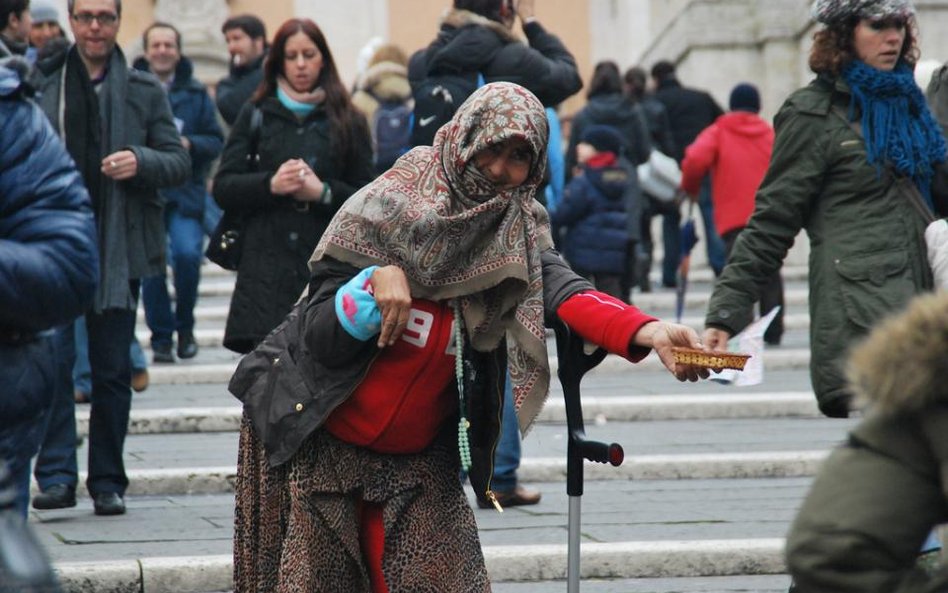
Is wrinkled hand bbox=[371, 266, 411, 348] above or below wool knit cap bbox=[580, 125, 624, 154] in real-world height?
above

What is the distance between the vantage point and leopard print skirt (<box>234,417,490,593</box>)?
4398 millimetres

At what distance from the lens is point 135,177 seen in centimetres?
731

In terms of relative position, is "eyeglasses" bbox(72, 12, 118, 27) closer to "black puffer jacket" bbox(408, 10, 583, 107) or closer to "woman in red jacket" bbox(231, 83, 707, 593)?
"black puffer jacket" bbox(408, 10, 583, 107)

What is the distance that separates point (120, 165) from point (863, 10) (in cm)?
304

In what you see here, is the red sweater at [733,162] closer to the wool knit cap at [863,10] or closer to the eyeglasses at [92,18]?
Result: the eyeglasses at [92,18]

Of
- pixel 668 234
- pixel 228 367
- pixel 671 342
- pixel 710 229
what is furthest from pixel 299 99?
pixel 668 234

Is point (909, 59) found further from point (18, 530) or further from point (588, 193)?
point (588, 193)

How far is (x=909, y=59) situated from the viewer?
18.5 feet

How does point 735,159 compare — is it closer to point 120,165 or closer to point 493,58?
point 493,58

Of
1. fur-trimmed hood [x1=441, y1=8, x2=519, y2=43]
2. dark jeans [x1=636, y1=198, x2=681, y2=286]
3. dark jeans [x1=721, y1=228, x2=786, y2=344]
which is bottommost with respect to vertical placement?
dark jeans [x1=636, y1=198, x2=681, y2=286]

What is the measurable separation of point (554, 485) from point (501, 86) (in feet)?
13.5

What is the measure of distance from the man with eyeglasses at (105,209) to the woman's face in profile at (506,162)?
319 cm

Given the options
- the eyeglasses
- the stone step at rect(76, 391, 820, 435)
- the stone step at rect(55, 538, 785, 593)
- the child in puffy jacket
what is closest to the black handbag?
the eyeglasses

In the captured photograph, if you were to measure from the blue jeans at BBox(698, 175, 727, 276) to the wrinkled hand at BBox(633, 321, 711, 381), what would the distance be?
34.3 ft
